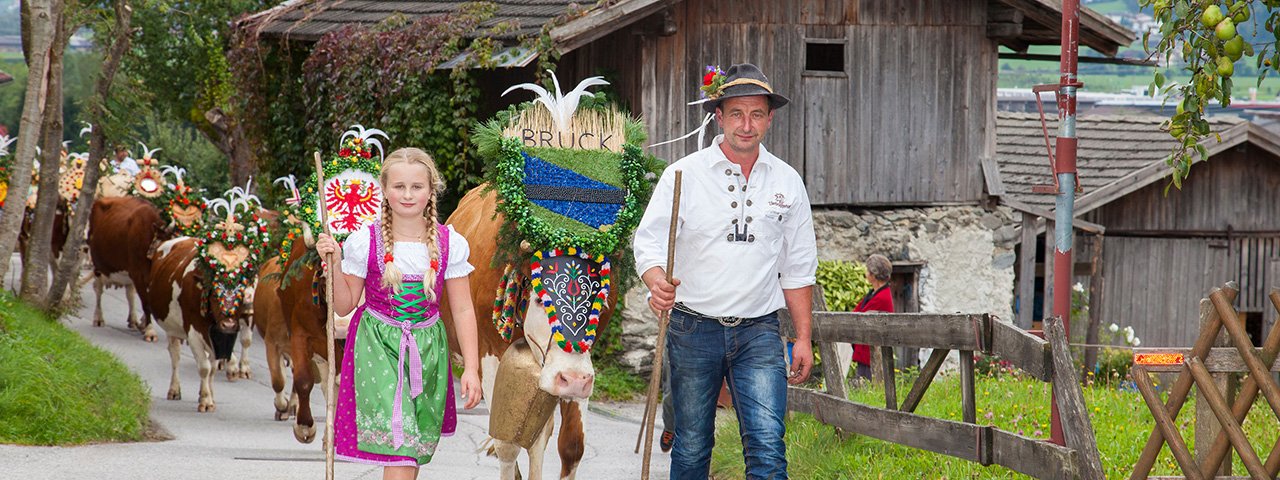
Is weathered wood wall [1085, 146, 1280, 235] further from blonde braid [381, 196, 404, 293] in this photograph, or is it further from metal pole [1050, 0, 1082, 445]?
→ blonde braid [381, 196, 404, 293]

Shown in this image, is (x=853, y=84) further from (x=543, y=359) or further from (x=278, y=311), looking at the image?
(x=543, y=359)

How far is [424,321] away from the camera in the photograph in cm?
604

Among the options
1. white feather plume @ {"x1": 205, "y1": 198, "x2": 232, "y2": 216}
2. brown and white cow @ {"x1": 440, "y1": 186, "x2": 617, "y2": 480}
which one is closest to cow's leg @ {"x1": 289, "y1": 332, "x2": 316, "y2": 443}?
brown and white cow @ {"x1": 440, "y1": 186, "x2": 617, "y2": 480}

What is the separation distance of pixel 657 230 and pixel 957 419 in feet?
13.0

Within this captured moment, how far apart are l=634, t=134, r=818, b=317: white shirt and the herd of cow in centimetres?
77

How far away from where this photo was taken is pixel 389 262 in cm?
592

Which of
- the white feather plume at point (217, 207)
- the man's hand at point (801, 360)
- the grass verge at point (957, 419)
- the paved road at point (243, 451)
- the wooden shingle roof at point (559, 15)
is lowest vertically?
the paved road at point (243, 451)

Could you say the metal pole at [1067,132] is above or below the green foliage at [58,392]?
above

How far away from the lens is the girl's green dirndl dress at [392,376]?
591cm

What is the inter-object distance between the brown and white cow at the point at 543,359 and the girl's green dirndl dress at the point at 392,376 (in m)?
0.58

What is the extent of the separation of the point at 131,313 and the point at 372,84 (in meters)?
5.04

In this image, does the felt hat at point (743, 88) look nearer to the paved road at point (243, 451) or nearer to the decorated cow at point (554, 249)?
the decorated cow at point (554, 249)

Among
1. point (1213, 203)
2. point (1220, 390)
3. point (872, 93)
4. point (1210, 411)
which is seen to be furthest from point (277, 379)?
point (1213, 203)

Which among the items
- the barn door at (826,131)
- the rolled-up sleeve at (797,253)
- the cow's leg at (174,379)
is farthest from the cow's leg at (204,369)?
the rolled-up sleeve at (797,253)
